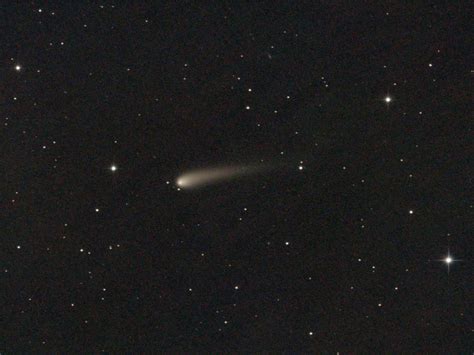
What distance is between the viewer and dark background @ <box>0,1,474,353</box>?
2.15ft

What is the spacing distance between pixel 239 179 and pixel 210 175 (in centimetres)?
4

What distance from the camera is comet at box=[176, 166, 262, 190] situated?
26.5 inches

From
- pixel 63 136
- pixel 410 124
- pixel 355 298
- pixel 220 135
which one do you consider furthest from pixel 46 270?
pixel 410 124

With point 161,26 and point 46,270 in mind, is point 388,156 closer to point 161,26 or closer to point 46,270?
point 161,26

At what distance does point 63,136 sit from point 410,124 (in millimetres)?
438

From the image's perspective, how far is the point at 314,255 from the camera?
26.3 inches

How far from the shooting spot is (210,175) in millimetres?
675

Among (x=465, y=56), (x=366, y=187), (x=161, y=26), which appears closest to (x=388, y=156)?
(x=366, y=187)

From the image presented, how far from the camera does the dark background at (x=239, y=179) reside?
0.65 m

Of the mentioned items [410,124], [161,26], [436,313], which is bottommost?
[436,313]

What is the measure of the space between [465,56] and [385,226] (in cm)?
23

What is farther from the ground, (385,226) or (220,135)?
(220,135)

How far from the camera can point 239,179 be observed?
26.6 inches

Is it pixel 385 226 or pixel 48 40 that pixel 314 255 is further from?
pixel 48 40
